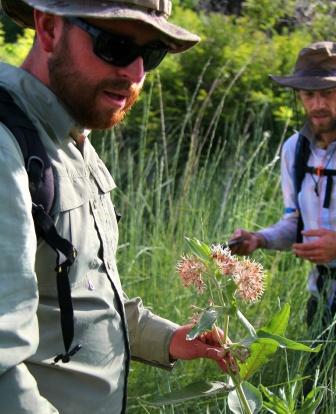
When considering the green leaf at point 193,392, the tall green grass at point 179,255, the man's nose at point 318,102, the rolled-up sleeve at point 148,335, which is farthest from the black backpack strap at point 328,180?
the green leaf at point 193,392

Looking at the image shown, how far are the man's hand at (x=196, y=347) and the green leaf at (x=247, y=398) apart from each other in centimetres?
6

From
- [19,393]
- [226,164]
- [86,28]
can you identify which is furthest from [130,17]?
[226,164]

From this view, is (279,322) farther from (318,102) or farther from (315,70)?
(315,70)

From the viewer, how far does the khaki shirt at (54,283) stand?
1.53 meters

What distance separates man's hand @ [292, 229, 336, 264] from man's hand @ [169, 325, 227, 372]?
1.35m

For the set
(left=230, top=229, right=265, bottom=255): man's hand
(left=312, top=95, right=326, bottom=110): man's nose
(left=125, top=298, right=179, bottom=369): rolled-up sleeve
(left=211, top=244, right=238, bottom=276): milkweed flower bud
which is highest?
(left=211, top=244, right=238, bottom=276): milkweed flower bud

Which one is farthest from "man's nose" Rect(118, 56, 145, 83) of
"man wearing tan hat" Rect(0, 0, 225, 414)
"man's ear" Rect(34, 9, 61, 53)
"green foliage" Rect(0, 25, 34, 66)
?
"green foliage" Rect(0, 25, 34, 66)

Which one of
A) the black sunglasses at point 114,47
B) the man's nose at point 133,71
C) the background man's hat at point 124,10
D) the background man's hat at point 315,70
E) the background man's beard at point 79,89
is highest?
the background man's hat at point 124,10

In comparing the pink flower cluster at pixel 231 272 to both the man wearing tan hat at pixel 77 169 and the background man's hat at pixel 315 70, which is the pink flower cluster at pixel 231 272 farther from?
the background man's hat at pixel 315 70

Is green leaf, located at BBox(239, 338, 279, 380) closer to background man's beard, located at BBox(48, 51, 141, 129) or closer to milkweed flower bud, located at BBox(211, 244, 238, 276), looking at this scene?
milkweed flower bud, located at BBox(211, 244, 238, 276)

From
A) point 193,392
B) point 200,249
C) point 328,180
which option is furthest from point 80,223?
point 328,180

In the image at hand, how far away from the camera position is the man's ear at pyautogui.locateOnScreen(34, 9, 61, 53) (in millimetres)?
1880

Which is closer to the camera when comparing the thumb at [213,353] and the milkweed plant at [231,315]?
the milkweed plant at [231,315]

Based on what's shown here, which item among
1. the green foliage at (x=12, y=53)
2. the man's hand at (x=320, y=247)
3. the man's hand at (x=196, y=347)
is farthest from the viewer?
the green foliage at (x=12, y=53)
